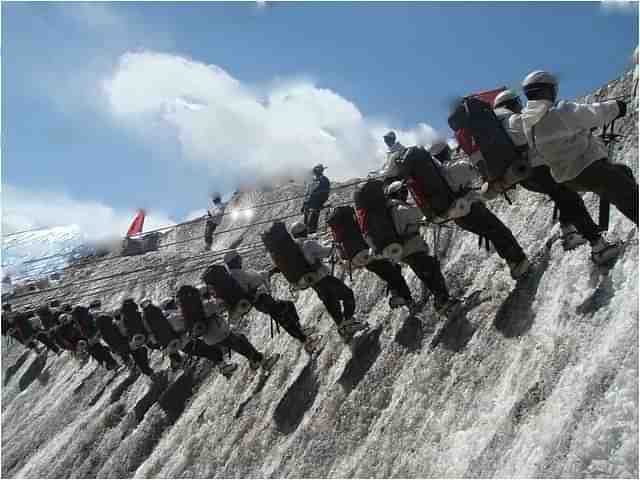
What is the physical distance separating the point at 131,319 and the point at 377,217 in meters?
9.08

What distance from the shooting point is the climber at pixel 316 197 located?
1773 centimetres

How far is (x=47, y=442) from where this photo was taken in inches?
758

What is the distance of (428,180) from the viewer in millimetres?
8391

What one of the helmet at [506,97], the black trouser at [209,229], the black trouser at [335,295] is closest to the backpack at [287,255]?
the black trouser at [335,295]

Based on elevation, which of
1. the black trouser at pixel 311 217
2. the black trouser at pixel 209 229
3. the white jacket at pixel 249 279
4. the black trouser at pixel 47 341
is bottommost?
the white jacket at pixel 249 279

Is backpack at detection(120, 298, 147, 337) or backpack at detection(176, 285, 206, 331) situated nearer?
backpack at detection(176, 285, 206, 331)

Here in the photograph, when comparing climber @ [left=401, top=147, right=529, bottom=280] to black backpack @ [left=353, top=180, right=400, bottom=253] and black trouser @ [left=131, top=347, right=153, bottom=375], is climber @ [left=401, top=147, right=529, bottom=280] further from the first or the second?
black trouser @ [left=131, top=347, right=153, bottom=375]

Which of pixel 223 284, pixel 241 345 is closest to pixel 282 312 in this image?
pixel 223 284

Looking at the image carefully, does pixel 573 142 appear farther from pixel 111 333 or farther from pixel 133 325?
pixel 111 333

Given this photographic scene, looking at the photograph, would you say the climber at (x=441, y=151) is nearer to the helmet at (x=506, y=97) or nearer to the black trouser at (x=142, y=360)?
the helmet at (x=506, y=97)

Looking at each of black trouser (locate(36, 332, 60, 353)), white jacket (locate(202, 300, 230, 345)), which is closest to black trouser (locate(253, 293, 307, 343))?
white jacket (locate(202, 300, 230, 345))

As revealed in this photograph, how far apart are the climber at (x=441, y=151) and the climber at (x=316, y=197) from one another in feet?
27.3

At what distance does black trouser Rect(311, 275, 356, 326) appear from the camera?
37.3ft

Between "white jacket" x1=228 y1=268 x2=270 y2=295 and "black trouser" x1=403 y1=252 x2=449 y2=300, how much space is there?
138 inches
